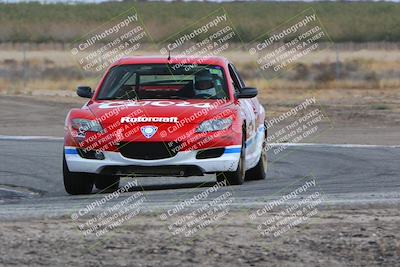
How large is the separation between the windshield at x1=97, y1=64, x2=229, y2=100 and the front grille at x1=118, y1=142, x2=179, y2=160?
122cm

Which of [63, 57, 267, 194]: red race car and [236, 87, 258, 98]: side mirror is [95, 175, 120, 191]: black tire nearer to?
[63, 57, 267, 194]: red race car

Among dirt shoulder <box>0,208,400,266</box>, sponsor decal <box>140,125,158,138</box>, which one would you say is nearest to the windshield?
sponsor decal <box>140,125,158,138</box>

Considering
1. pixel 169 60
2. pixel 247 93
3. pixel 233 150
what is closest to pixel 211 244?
pixel 233 150

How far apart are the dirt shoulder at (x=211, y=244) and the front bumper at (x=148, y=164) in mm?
2645

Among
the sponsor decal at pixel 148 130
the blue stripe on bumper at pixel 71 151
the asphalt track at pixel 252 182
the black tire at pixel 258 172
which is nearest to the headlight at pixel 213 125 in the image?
the sponsor decal at pixel 148 130

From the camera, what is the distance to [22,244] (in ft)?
28.8

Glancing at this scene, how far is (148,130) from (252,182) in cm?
217

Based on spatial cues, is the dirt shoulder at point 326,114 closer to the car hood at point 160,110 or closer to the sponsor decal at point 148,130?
the car hood at point 160,110

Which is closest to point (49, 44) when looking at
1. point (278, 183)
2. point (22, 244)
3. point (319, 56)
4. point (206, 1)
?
point (319, 56)

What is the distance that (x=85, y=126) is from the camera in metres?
12.8

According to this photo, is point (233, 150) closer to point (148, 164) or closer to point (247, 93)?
point (148, 164)

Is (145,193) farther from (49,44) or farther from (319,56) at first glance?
(49,44)

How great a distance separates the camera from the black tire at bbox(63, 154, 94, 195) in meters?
12.8

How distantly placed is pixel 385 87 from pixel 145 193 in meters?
29.7
